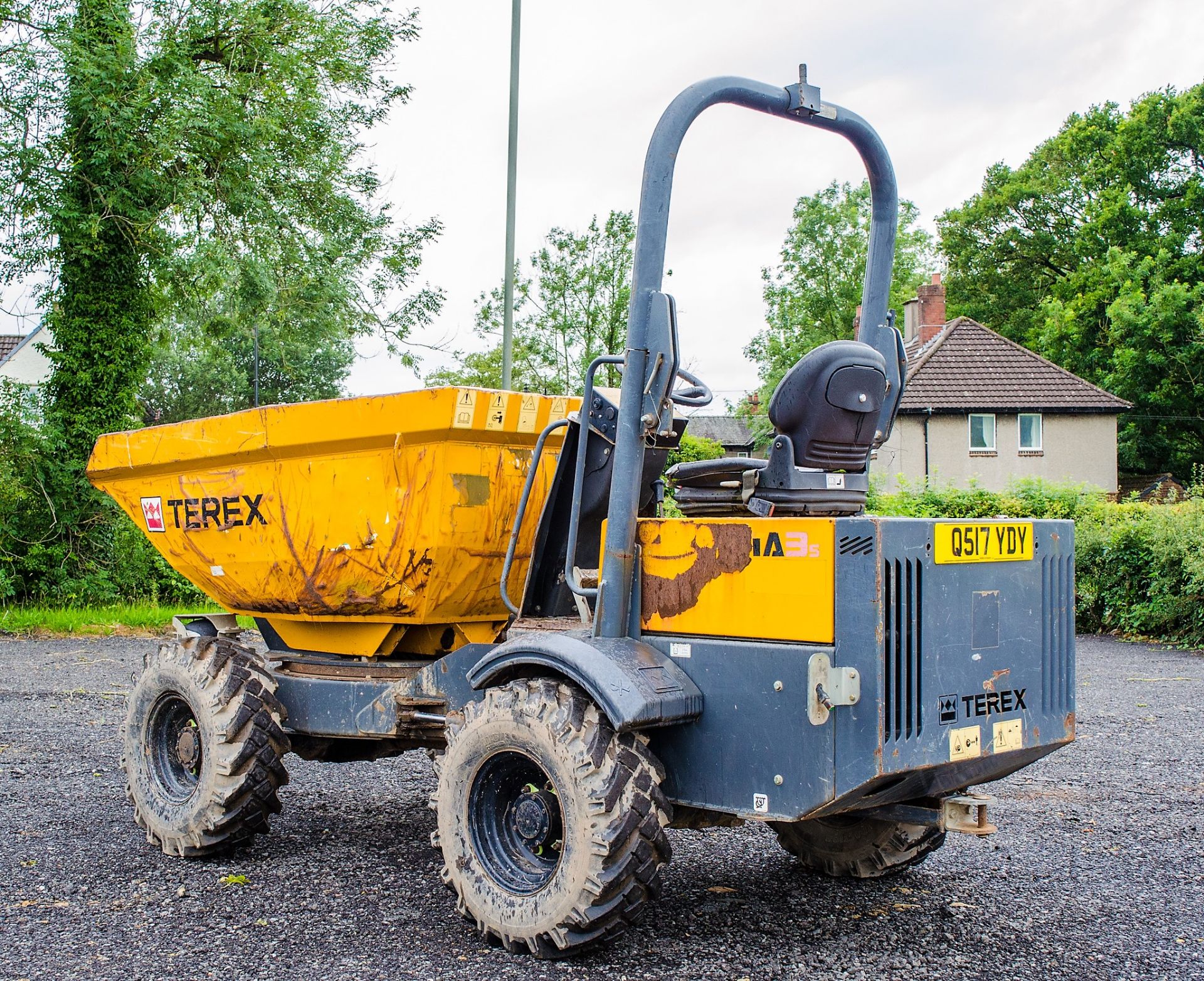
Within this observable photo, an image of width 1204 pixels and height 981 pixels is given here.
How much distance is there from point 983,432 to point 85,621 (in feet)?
89.6

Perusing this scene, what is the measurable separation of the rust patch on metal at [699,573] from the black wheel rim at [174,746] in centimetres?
253

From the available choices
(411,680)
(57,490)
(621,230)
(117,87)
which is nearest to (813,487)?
(411,680)

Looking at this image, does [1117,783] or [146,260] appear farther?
[146,260]

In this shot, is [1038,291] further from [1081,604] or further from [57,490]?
[57,490]

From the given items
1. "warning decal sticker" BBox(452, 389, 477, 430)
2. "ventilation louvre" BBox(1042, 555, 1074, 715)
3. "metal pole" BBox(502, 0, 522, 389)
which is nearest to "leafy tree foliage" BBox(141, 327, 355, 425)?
"metal pole" BBox(502, 0, 522, 389)

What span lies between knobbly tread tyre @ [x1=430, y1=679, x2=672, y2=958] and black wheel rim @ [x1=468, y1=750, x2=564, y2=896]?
103mm

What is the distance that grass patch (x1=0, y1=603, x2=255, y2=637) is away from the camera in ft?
48.4

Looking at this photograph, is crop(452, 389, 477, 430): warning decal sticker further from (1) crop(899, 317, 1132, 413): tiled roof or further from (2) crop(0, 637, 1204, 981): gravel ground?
(1) crop(899, 317, 1132, 413): tiled roof

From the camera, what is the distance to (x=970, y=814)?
12.9ft

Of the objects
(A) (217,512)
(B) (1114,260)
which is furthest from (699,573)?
(B) (1114,260)

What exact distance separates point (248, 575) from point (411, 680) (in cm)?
115

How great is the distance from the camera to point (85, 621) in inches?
592

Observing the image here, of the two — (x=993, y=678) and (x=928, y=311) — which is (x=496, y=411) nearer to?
(x=993, y=678)

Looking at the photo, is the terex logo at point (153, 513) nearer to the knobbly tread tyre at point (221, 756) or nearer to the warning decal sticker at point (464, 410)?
the knobbly tread tyre at point (221, 756)
